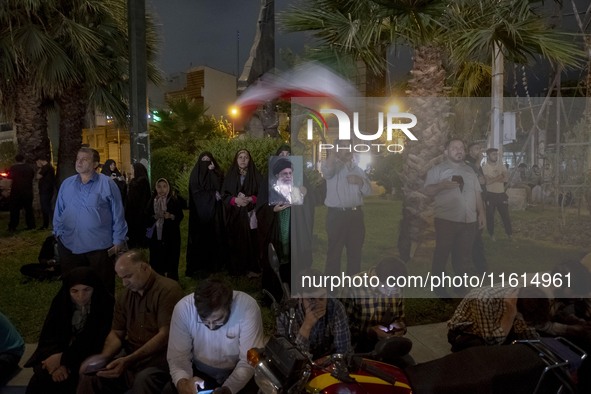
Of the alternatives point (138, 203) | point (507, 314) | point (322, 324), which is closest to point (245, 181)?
point (138, 203)

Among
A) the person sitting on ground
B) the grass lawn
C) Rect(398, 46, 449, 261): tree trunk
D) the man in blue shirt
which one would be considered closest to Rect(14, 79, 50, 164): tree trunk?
the grass lawn

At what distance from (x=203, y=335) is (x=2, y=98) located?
37.5ft

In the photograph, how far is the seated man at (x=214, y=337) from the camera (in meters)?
3.11

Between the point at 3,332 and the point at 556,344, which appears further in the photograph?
the point at 3,332

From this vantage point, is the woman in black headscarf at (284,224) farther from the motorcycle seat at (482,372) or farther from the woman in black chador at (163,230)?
the motorcycle seat at (482,372)

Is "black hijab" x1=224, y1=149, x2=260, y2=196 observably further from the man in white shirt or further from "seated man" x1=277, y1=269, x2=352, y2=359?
"seated man" x1=277, y1=269, x2=352, y2=359

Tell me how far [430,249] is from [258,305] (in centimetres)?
208

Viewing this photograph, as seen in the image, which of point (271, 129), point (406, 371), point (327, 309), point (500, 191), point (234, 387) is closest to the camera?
point (406, 371)

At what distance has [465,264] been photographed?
5234mm

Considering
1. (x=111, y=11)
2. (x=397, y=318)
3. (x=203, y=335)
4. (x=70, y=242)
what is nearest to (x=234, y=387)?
(x=203, y=335)

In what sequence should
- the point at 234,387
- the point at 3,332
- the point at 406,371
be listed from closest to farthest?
1. the point at 406,371
2. the point at 234,387
3. the point at 3,332

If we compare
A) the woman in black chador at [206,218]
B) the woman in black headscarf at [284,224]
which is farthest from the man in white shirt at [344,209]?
the woman in black chador at [206,218]

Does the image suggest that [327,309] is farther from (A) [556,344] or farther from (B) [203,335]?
(A) [556,344]

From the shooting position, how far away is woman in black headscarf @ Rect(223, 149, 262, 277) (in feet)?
21.2
